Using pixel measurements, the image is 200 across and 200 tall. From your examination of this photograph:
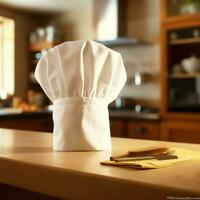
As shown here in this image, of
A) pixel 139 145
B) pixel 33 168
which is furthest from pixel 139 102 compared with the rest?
pixel 33 168

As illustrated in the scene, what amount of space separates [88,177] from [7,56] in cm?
355

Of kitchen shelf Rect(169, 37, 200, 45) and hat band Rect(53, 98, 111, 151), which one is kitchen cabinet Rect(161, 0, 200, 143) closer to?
kitchen shelf Rect(169, 37, 200, 45)

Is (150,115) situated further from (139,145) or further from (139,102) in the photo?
(139,145)

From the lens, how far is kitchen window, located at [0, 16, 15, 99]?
12.7 feet

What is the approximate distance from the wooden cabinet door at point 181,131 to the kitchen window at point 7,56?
6.42ft

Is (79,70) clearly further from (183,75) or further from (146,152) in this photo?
(183,75)

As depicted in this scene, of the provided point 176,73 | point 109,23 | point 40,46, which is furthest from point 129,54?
point 40,46

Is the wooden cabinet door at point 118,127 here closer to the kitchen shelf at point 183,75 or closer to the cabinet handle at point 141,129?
the cabinet handle at point 141,129

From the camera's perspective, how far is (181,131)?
2.66 metres

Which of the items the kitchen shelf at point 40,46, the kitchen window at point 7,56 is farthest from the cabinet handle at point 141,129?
the kitchen window at point 7,56

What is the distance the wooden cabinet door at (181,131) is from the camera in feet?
8.50

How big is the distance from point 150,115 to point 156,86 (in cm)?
60

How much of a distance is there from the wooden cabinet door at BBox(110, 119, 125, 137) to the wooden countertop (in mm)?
1999

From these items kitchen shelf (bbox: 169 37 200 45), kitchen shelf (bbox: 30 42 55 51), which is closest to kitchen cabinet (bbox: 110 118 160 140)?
kitchen shelf (bbox: 169 37 200 45)
